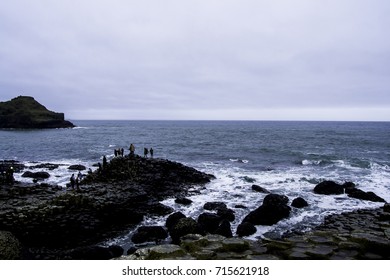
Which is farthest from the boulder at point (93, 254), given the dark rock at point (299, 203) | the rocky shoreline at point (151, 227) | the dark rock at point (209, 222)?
the dark rock at point (299, 203)

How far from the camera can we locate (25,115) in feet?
389

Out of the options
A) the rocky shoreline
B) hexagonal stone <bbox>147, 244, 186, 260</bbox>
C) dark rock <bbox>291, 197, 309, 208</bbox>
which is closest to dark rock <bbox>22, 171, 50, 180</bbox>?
the rocky shoreline

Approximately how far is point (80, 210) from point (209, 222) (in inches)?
326

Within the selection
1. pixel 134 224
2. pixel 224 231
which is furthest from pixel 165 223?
pixel 224 231

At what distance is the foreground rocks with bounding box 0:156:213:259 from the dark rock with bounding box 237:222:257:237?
6059 mm

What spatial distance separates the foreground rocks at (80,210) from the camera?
50.3ft

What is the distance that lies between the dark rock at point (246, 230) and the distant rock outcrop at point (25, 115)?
123843mm

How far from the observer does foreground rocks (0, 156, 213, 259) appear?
1534 cm

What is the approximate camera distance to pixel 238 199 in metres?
23.4

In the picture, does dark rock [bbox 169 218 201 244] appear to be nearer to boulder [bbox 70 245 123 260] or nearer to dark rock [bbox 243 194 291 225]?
boulder [bbox 70 245 123 260]

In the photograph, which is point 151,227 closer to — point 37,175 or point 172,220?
point 172,220

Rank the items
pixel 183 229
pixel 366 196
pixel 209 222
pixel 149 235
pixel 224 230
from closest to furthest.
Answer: pixel 183 229 < pixel 149 235 < pixel 224 230 < pixel 209 222 < pixel 366 196

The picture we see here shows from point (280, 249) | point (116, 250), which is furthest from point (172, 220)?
point (280, 249)

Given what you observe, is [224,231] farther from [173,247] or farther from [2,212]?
[2,212]
